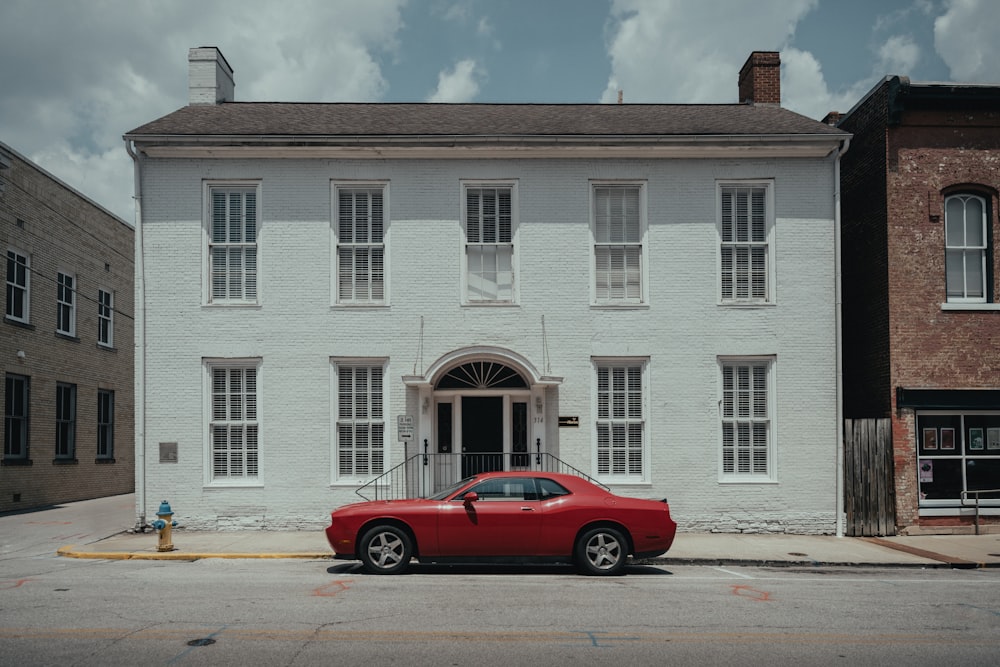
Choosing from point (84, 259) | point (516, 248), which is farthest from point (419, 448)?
→ point (84, 259)

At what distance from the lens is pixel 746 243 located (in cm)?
1683

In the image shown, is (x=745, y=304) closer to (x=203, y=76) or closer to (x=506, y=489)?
(x=506, y=489)

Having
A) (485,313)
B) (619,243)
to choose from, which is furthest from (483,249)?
(619,243)

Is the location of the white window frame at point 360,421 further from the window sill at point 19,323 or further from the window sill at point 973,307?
the window sill at point 973,307

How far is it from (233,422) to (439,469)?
3.87 metres

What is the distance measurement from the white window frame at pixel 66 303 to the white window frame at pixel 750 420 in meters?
17.4

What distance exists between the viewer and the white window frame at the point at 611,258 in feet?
54.8

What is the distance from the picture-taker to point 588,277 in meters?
16.6

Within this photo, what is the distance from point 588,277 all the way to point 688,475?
13.3ft

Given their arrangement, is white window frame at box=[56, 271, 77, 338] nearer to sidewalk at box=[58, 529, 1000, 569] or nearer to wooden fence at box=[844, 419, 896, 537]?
sidewalk at box=[58, 529, 1000, 569]

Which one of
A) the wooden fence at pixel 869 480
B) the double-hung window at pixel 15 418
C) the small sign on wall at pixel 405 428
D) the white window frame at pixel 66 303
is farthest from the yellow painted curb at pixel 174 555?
the white window frame at pixel 66 303

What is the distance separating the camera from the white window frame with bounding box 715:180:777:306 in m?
16.8

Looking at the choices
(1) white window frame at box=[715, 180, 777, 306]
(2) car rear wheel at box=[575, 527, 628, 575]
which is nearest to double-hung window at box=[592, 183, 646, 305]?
(1) white window frame at box=[715, 180, 777, 306]

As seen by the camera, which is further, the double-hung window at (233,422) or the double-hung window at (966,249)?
the double-hung window at (966,249)
